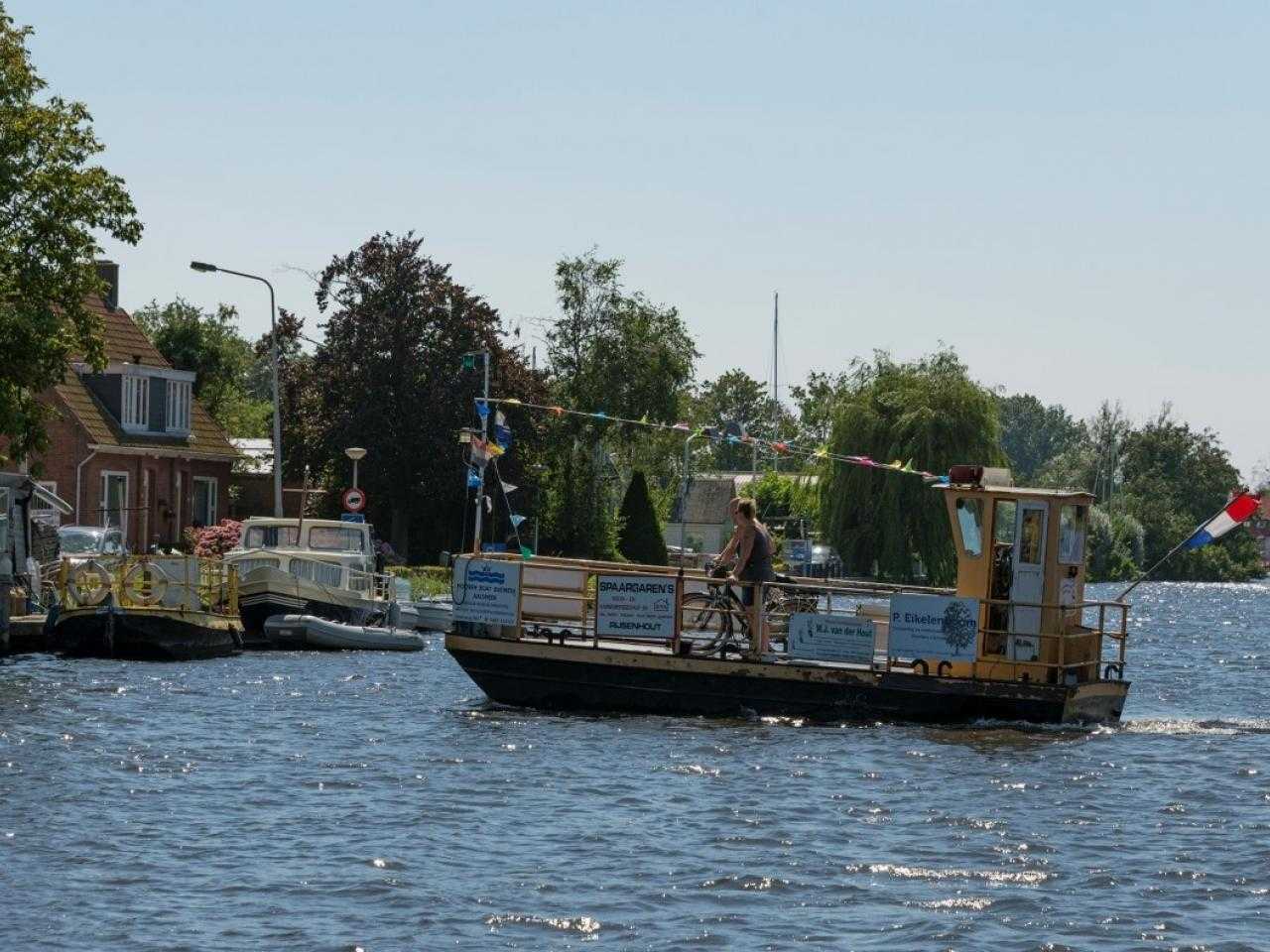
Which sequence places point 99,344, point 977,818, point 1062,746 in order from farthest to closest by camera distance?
point 99,344 → point 1062,746 → point 977,818

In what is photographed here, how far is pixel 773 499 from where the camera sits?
109750mm

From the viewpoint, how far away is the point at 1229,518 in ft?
81.3

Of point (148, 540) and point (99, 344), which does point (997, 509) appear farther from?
point (148, 540)

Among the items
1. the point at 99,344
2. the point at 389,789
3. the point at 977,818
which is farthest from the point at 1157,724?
the point at 99,344

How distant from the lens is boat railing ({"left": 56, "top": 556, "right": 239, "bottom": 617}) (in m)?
34.6

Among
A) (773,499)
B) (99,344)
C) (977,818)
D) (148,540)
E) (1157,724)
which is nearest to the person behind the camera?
(977,818)

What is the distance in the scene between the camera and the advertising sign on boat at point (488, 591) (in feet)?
83.4

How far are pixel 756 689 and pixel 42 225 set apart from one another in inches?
709

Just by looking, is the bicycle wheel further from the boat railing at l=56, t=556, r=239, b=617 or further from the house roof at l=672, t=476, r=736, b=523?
the house roof at l=672, t=476, r=736, b=523

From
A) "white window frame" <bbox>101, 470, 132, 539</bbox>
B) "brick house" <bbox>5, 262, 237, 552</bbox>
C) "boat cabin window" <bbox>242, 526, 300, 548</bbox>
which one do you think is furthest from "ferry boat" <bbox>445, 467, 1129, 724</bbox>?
"white window frame" <bbox>101, 470, 132, 539</bbox>

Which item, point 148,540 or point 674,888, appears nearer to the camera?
point 674,888

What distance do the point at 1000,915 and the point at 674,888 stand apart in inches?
93.4

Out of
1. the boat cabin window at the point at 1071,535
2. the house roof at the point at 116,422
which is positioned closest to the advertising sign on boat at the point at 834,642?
the boat cabin window at the point at 1071,535

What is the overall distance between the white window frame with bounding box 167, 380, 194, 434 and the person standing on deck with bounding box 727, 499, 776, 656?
3903 centimetres
